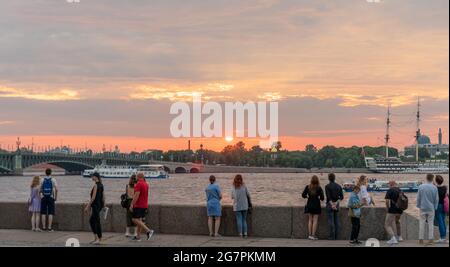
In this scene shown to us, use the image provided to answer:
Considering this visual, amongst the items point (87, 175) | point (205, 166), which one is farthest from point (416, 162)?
point (87, 175)

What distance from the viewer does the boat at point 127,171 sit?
13689 cm

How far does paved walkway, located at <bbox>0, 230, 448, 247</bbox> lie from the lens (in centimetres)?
1379

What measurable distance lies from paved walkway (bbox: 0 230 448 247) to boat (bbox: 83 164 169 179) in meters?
118

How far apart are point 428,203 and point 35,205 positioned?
29.0 feet

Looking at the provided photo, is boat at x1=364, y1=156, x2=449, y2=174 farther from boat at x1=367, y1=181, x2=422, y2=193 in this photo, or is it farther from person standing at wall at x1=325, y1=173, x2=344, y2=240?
person standing at wall at x1=325, y1=173, x2=344, y2=240

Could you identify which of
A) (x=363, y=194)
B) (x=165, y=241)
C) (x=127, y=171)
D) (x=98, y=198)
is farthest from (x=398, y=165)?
(x=98, y=198)

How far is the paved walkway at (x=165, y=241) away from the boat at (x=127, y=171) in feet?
387

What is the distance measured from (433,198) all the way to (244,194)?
3910mm

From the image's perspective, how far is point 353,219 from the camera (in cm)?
1382

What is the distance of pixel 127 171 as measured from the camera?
136875mm

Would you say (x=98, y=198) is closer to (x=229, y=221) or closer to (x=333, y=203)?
(x=229, y=221)

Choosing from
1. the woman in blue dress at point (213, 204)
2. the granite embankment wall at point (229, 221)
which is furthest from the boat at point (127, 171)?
the woman in blue dress at point (213, 204)

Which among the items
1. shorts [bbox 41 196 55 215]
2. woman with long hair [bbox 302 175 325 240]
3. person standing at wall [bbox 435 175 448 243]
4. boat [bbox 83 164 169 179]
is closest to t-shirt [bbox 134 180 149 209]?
shorts [bbox 41 196 55 215]
